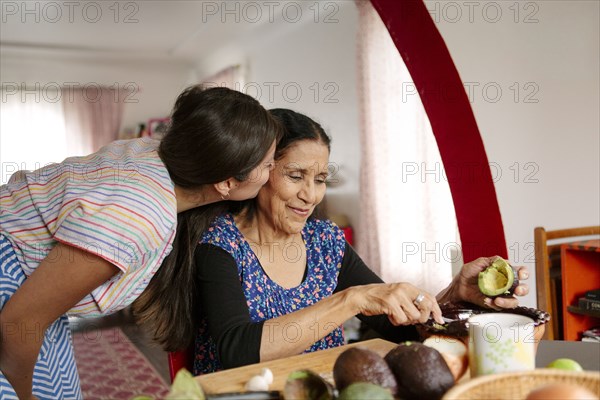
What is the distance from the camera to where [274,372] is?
114cm

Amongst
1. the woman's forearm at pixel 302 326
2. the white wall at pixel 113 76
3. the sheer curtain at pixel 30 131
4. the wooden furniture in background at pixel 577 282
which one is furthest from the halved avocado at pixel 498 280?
the sheer curtain at pixel 30 131

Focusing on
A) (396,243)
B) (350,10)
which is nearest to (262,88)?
(350,10)

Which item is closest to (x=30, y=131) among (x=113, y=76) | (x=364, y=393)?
(x=113, y=76)

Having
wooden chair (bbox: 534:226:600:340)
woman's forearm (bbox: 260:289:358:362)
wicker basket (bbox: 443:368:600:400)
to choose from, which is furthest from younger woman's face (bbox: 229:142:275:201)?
wooden chair (bbox: 534:226:600:340)

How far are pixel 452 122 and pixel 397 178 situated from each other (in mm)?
2571

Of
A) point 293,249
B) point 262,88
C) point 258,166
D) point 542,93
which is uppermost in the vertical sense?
point 262,88

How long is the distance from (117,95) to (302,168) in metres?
8.76

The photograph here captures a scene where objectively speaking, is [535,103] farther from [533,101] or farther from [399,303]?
[399,303]

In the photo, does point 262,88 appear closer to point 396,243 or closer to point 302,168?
point 396,243

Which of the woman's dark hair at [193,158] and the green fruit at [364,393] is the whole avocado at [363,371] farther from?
the woman's dark hair at [193,158]

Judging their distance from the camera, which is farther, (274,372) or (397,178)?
(397,178)

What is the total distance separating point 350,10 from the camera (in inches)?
212

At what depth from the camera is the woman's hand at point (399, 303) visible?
51.5 inches

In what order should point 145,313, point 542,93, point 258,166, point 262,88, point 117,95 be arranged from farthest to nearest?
point 117,95 → point 262,88 → point 542,93 → point 145,313 → point 258,166
